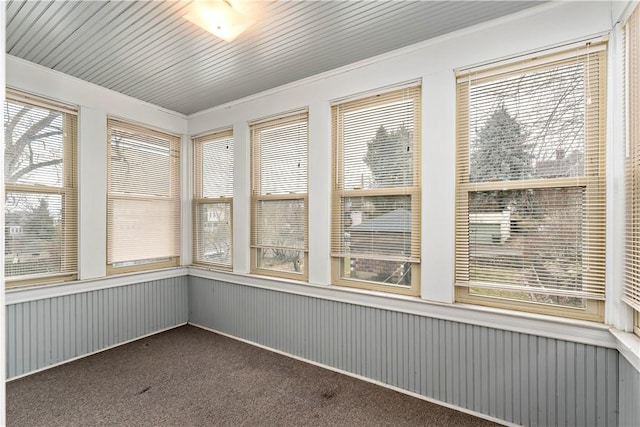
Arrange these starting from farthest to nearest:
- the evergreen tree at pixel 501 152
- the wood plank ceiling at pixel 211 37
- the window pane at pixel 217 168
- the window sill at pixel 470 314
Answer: the window pane at pixel 217 168, the evergreen tree at pixel 501 152, the wood plank ceiling at pixel 211 37, the window sill at pixel 470 314

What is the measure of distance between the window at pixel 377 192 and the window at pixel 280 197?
400 mm

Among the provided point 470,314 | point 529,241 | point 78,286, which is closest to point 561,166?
point 529,241

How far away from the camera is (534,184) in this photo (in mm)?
2076

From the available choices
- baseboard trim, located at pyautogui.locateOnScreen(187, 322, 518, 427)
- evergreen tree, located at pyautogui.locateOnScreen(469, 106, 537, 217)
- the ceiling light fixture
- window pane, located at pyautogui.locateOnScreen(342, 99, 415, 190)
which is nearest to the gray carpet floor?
baseboard trim, located at pyautogui.locateOnScreen(187, 322, 518, 427)

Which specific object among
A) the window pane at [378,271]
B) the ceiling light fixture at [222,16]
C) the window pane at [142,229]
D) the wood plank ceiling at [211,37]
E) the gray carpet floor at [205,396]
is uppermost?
the wood plank ceiling at [211,37]

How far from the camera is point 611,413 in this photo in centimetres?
187

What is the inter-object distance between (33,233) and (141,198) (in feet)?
3.35

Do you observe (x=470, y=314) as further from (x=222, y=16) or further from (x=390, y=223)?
(x=222, y=16)

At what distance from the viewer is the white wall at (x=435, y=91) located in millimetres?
1996

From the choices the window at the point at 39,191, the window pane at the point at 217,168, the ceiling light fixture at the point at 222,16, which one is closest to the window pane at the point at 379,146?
the ceiling light fixture at the point at 222,16

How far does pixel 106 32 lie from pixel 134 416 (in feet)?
8.98

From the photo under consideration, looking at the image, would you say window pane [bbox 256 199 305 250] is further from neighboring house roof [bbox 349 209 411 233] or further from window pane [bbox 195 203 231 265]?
neighboring house roof [bbox 349 209 411 233]

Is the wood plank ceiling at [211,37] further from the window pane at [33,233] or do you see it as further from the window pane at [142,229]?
the window pane at [142,229]

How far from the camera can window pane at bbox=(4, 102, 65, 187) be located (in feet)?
8.83
